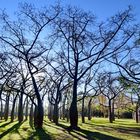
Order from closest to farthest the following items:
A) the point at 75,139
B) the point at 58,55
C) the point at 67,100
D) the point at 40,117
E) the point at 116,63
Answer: the point at 75,139 → the point at 40,117 → the point at 116,63 → the point at 58,55 → the point at 67,100

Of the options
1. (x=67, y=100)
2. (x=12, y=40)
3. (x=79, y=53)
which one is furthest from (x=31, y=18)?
(x=67, y=100)

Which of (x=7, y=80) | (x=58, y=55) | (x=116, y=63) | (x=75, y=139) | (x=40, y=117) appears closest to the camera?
(x=75, y=139)

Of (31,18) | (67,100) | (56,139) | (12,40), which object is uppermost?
(31,18)

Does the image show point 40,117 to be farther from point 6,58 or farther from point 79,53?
point 6,58

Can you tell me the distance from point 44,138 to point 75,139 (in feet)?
7.57

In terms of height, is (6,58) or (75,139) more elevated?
(6,58)

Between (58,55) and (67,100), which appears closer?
(58,55)

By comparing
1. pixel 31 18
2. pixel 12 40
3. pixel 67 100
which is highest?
pixel 31 18

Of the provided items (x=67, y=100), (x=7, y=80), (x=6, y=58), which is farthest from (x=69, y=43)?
(x=67, y=100)

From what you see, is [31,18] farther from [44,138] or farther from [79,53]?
[44,138]

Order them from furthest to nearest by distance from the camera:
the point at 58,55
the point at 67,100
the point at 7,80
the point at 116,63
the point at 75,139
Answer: the point at 67,100, the point at 7,80, the point at 58,55, the point at 116,63, the point at 75,139

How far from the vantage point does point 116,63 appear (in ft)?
112

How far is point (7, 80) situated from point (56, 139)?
2492cm

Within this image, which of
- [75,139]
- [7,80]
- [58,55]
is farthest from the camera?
[7,80]
